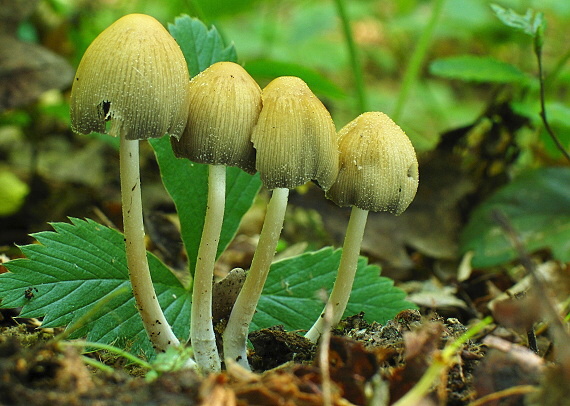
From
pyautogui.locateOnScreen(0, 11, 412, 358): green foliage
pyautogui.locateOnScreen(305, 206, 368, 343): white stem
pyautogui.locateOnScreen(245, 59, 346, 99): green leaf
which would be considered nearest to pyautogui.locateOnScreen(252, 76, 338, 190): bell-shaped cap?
pyautogui.locateOnScreen(305, 206, 368, 343): white stem

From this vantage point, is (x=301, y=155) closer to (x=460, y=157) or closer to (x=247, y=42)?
(x=460, y=157)

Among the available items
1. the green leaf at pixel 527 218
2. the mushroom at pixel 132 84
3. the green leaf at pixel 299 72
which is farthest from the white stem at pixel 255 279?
the green leaf at pixel 527 218

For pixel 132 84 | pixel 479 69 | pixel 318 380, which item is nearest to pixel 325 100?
pixel 479 69

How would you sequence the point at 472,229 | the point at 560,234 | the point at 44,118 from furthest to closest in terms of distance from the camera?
1. the point at 44,118
2. the point at 472,229
3. the point at 560,234

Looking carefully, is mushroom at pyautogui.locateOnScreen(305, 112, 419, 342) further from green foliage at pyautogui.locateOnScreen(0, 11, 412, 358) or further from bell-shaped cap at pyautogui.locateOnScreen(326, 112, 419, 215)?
green foliage at pyautogui.locateOnScreen(0, 11, 412, 358)

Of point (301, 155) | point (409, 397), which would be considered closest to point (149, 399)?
point (409, 397)

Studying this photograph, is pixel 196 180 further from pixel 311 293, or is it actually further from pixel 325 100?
pixel 325 100
